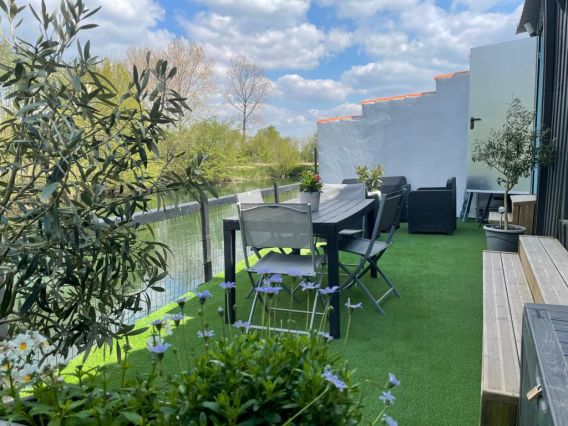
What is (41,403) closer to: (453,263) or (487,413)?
(487,413)

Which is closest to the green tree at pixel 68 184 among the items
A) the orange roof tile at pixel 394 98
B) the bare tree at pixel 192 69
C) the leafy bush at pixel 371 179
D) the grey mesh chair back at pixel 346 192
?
the grey mesh chair back at pixel 346 192

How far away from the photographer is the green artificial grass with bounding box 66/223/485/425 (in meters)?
2.03

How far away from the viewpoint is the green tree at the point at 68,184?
1.20m

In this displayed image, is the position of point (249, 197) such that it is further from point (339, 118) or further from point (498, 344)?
point (339, 118)

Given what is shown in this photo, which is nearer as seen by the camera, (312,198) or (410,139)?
(312,198)

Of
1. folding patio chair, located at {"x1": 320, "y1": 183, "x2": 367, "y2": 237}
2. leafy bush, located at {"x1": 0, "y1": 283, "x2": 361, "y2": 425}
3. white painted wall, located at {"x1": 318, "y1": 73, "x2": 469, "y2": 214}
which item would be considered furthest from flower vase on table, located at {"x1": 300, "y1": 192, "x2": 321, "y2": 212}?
white painted wall, located at {"x1": 318, "y1": 73, "x2": 469, "y2": 214}

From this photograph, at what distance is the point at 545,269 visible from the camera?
2771mm

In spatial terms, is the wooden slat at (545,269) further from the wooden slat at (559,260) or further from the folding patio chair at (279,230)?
the folding patio chair at (279,230)

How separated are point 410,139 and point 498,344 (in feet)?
23.9

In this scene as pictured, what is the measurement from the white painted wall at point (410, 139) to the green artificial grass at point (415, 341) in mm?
4068

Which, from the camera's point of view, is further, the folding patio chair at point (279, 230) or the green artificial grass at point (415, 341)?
the folding patio chair at point (279, 230)

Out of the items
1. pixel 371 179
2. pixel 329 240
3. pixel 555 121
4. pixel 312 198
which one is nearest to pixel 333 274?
pixel 329 240

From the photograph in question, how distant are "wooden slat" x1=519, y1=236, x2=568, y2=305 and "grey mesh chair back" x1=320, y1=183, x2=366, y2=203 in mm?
1696

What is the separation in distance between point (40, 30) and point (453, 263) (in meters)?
4.53
